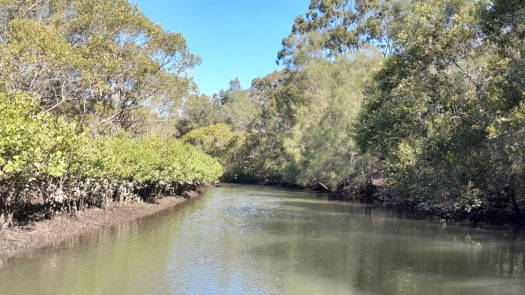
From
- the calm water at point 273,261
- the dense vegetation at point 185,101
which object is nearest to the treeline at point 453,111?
the dense vegetation at point 185,101

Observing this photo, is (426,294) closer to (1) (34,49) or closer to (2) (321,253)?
(2) (321,253)

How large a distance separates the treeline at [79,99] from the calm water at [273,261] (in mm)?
3194

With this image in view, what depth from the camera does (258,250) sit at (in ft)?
67.9

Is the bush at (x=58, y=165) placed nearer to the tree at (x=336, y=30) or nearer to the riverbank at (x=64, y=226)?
the riverbank at (x=64, y=226)

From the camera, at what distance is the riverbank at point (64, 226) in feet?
56.8

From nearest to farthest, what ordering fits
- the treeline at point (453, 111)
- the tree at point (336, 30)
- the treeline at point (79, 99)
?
1. the treeline at point (79, 99)
2. the treeline at point (453, 111)
3. the tree at point (336, 30)

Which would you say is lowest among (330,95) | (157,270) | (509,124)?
(157,270)

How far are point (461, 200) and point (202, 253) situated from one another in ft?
55.5

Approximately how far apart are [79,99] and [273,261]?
22811 mm

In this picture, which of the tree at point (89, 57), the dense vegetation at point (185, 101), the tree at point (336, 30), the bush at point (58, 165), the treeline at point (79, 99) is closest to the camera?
the bush at point (58, 165)

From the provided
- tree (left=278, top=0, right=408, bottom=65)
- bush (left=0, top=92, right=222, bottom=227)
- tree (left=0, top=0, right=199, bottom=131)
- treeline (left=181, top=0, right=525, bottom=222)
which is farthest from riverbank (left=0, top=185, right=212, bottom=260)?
tree (left=278, top=0, right=408, bottom=65)

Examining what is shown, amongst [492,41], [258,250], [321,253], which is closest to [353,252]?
[321,253]

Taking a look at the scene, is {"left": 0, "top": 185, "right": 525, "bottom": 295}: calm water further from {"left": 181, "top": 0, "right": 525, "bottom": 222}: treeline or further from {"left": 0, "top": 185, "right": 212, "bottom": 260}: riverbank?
{"left": 181, "top": 0, "right": 525, "bottom": 222}: treeline

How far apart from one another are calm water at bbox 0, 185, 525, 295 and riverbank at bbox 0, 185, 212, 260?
0.66m
